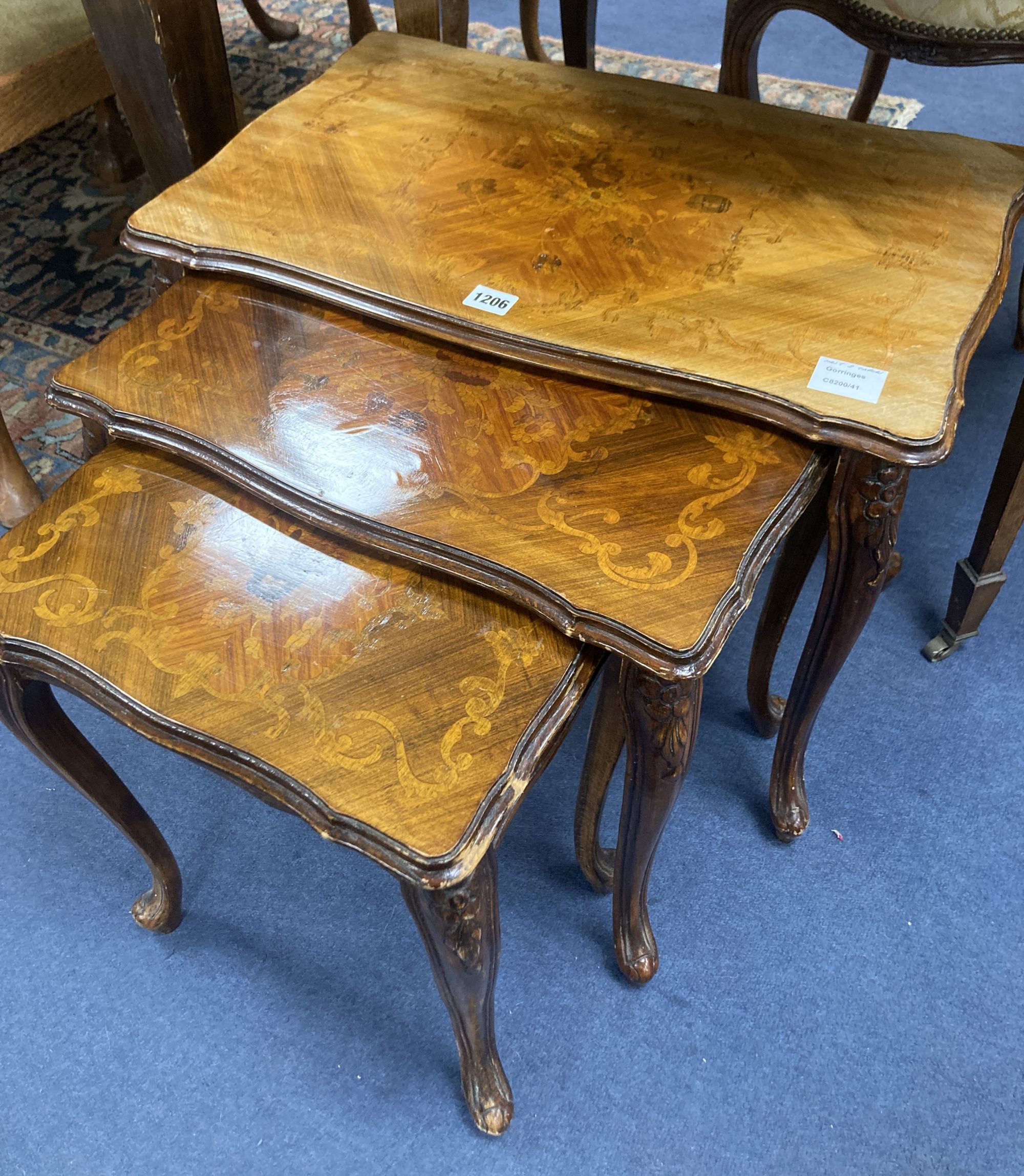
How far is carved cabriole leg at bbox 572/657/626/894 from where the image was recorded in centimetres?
77

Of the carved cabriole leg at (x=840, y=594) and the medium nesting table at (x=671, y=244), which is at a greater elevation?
the medium nesting table at (x=671, y=244)

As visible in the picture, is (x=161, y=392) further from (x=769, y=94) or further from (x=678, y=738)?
(x=769, y=94)

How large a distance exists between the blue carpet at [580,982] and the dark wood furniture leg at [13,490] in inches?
12.1

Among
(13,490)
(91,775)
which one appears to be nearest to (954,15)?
(91,775)

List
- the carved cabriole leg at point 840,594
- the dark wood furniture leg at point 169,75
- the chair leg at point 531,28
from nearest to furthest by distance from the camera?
the carved cabriole leg at point 840,594
the dark wood furniture leg at point 169,75
the chair leg at point 531,28

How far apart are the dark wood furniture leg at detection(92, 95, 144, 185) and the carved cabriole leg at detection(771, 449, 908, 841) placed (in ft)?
5.07

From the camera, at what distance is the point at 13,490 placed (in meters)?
1.27

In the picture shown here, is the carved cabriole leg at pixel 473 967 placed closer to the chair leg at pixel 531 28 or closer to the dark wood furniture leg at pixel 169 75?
the dark wood furniture leg at pixel 169 75

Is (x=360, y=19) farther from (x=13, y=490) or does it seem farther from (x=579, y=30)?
(x=13, y=490)

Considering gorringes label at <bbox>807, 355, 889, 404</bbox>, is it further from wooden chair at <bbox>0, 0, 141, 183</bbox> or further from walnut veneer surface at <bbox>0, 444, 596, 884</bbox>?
wooden chair at <bbox>0, 0, 141, 183</bbox>

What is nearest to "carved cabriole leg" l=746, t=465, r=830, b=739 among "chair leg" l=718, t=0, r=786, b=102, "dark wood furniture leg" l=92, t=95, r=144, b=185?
"chair leg" l=718, t=0, r=786, b=102

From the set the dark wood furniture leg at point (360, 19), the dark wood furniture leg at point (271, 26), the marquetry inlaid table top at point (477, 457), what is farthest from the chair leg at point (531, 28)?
the marquetry inlaid table top at point (477, 457)

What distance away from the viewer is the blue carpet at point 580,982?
33.4 inches

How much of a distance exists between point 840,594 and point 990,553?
1.23 feet
